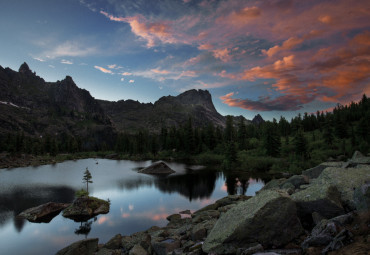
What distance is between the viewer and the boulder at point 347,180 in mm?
12117

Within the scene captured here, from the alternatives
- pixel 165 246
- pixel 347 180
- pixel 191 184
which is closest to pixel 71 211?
pixel 165 246

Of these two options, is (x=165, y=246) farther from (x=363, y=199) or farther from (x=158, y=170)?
(x=158, y=170)

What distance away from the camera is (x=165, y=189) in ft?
150

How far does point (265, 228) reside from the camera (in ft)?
35.0

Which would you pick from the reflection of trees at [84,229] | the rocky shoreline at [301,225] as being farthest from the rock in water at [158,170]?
the rocky shoreline at [301,225]

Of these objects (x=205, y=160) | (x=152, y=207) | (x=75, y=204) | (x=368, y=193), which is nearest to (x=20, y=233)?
(x=75, y=204)

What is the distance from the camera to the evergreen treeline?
205 ft

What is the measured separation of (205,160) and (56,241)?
67.8m

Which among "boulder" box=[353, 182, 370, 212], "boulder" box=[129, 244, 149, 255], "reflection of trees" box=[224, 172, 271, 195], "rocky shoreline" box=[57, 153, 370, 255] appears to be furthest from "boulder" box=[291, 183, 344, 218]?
"reflection of trees" box=[224, 172, 271, 195]

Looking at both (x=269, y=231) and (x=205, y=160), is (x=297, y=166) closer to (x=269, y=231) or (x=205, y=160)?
(x=205, y=160)

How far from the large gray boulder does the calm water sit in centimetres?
1691

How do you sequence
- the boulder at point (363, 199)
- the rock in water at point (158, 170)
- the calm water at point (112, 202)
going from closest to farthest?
the boulder at point (363, 199)
the calm water at point (112, 202)
the rock in water at point (158, 170)

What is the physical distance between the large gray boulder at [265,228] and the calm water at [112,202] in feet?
55.5

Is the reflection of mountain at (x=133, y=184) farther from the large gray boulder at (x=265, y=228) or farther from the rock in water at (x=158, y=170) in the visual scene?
the large gray boulder at (x=265, y=228)
